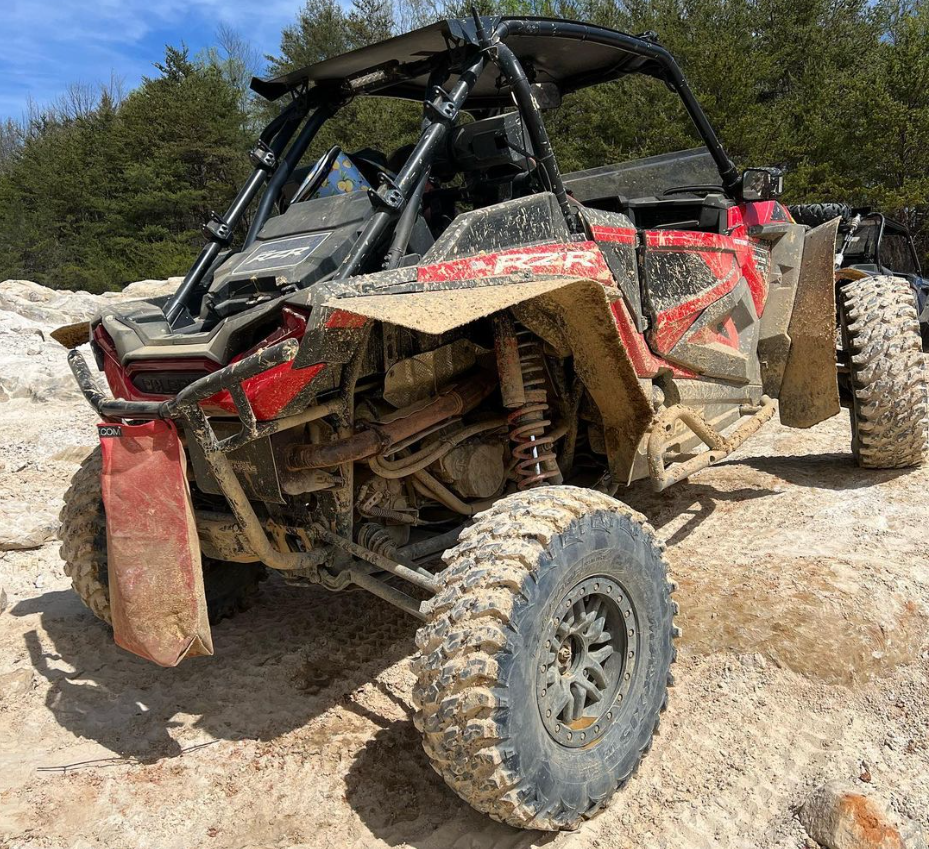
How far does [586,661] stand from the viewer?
8.30 feet

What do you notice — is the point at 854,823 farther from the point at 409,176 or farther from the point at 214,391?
the point at 409,176

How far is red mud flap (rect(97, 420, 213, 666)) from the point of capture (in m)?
2.35

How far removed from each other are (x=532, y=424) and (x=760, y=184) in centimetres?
224

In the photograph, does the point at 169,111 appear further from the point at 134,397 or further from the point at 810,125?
the point at 134,397

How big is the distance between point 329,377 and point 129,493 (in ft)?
2.34

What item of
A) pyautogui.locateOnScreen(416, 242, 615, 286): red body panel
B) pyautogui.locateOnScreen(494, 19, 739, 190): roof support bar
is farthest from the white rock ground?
pyautogui.locateOnScreen(494, 19, 739, 190): roof support bar

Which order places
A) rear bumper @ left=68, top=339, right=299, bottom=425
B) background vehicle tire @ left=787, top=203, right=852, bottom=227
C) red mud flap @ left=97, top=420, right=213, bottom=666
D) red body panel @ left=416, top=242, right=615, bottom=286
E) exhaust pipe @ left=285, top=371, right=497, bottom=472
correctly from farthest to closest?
1. background vehicle tire @ left=787, top=203, right=852, bottom=227
2. exhaust pipe @ left=285, top=371, right=497, bottom=472
3. red body panel @ left=416, top=242, right=615, bottom=286
4. red mud flap @ left=97, top=420, right=213, bottom=666
5. rear bumper @ left=68, top=339, right=299, bottom=425

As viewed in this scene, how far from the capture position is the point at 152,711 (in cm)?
326

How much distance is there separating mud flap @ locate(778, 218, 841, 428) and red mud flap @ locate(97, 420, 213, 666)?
12.3 ft

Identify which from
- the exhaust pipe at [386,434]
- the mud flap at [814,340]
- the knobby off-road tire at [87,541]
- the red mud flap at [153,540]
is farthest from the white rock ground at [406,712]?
the exhaust pipe at [386,434]

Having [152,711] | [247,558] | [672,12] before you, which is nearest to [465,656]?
[247,558]

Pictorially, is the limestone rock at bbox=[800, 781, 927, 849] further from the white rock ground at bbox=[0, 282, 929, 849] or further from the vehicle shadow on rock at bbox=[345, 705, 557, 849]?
the vehicle shadow on rock at bbox=[345, 705, 557, 849]

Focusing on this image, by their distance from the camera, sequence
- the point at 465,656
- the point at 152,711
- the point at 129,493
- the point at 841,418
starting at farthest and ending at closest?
the point at 841,418 → the point at 152,711 → the point at 129,493 → the point at 465,656

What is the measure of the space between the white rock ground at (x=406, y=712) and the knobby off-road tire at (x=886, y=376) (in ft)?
1.04
